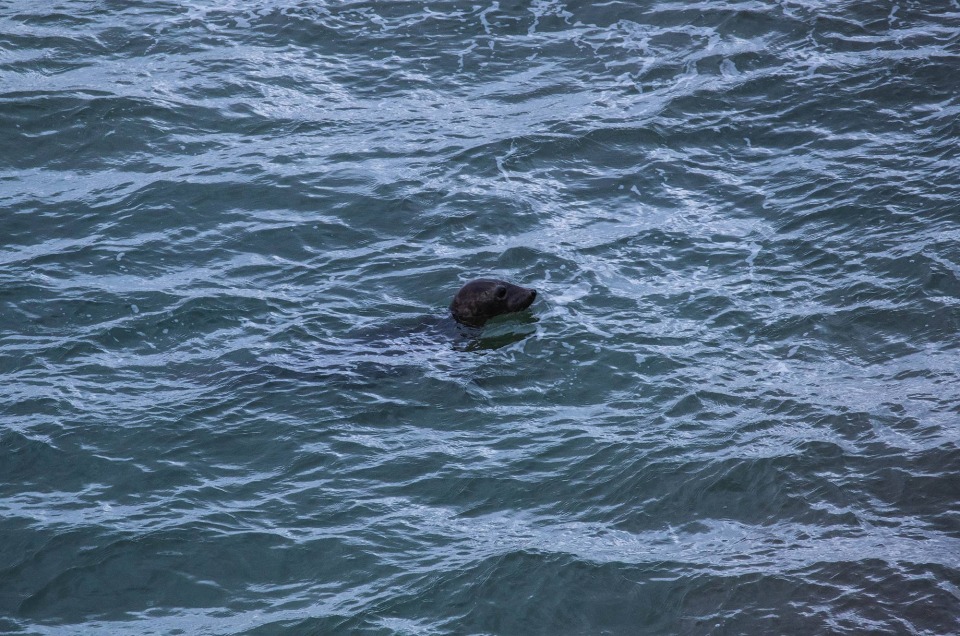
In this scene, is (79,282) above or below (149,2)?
below

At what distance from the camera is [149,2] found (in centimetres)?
1642

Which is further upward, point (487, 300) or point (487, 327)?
point (487, 300)

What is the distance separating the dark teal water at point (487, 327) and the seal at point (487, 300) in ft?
0.52

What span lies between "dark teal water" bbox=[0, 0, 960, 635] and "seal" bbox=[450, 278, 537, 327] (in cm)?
16

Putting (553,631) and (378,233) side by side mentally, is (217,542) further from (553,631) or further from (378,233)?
(378,233)

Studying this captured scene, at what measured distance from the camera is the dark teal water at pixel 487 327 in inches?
268

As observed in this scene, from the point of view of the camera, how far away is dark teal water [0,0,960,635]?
6.80m

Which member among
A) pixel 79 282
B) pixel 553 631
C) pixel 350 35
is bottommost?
pixel 553 631

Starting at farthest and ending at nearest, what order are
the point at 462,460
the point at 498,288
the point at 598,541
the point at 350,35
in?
1. the point at 350,35
2. the point at 498,288
3. the point at 462,460
4. the point at 598,541

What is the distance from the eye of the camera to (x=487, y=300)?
31.5 feet

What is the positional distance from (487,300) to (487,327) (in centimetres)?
26

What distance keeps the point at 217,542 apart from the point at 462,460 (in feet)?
6.18

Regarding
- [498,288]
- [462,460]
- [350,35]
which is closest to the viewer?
[462,460]

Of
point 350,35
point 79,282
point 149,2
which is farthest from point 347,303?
point 149,2
